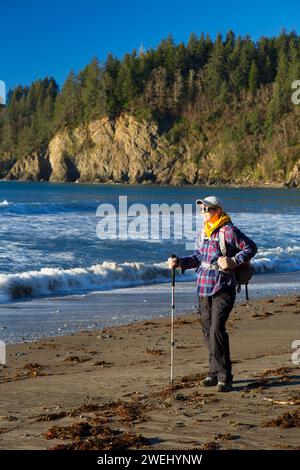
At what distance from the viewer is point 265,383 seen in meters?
6.72

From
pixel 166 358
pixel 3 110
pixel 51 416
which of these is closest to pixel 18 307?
pixel 166 358

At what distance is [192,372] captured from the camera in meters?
7.58

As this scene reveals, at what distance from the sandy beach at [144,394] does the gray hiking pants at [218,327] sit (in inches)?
8.3

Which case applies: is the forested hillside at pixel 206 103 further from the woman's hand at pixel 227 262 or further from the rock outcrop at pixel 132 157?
the woman's hand at pixel 227 262

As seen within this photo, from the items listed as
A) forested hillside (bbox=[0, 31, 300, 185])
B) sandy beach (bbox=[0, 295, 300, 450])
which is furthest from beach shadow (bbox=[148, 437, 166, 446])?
forested hillside (bbox=[0, 31, 300, 185])

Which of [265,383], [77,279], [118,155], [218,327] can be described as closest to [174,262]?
[218,327]

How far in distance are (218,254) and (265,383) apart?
135cm

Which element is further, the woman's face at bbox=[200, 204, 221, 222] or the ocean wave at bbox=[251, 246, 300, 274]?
the ocean wave at bbox=[251, 246, 300, 274]

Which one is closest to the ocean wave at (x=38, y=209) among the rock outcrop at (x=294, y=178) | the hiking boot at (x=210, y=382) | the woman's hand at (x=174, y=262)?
the woman's hand at (x=174, y=262)

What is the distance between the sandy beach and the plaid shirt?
1003 mm

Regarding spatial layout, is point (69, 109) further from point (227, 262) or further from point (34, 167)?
point (227, 262)

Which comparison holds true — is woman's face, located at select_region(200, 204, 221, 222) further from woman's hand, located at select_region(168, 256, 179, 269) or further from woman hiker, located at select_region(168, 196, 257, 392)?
woman's hand, located at select_region(168, 256, 179, 269)

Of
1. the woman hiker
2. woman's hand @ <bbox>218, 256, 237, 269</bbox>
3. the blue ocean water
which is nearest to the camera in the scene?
woman's hand @ <bbox>218, 256, 237, 269</bbox>

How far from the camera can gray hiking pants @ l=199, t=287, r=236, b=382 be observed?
6.66 m
